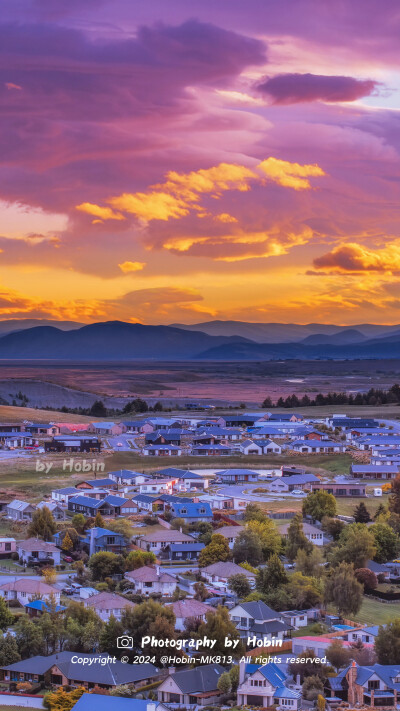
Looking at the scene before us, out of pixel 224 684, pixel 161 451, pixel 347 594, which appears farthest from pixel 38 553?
pixel 161 451

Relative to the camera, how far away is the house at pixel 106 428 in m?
80.5

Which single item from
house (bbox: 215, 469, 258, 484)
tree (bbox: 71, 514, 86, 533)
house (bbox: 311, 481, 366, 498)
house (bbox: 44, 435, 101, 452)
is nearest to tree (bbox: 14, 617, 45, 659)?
tree (bbox: 71, 514, 86, 533)

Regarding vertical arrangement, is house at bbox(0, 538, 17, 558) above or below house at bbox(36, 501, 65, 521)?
below

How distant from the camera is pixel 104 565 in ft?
112

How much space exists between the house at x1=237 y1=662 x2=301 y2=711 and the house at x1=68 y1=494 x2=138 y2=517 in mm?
22248

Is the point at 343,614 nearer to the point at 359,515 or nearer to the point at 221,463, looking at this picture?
the point at 359,515

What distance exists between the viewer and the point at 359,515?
43406 millimetres

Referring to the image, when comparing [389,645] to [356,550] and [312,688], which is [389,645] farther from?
[356,550]

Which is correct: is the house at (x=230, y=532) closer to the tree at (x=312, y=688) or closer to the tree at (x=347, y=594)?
the tree at (x=347, y=594)

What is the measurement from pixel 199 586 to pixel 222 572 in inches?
108

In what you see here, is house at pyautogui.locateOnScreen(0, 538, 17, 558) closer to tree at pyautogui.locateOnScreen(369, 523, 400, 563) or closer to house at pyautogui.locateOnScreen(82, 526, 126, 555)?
house at pyautogui.locateOnScreen(82, 526, 126, 555)

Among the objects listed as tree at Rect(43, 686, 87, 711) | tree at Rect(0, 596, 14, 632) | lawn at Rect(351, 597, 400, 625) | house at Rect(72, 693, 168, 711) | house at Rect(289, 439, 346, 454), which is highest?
house at Rect(289, 439, 346, 454)

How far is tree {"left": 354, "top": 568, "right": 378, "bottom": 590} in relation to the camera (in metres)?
33.5

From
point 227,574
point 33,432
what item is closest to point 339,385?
point 33,432
